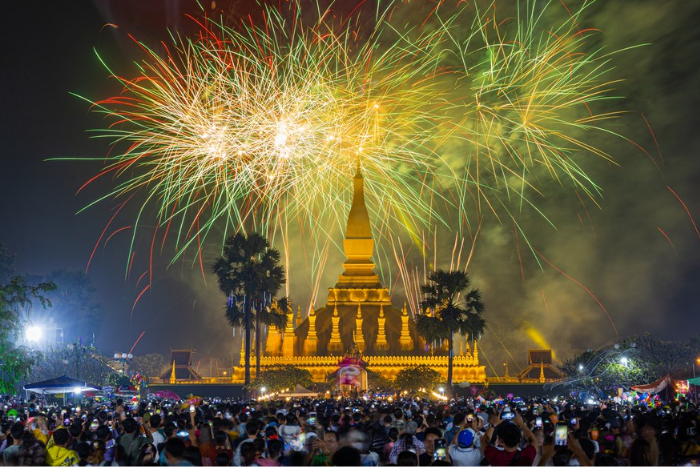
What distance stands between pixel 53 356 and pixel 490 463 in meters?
60.3

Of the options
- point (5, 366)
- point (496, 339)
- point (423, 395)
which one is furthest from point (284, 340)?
point (5, 366)

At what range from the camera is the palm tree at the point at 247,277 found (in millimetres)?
62062

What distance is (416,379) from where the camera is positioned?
6819 centimetres

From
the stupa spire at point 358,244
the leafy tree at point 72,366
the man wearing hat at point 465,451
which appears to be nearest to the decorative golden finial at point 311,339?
the stupa spire at point 358,244

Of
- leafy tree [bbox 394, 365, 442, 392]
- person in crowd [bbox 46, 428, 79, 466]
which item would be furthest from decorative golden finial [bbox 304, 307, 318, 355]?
person in crowd [bbox 46, 428, 79, 466]

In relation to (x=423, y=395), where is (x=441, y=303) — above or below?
above

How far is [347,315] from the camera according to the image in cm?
8181

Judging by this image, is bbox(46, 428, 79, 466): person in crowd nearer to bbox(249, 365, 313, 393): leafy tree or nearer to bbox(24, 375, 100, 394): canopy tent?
bbox(24, 375, 100, 394): canopy tent

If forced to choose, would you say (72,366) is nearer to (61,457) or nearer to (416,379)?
(416,379)

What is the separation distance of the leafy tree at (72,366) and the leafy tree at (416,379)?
20035mm

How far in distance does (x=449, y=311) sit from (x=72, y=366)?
2713cm

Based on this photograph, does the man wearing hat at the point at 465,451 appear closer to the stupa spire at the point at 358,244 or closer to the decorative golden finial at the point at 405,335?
the decorative golden finial at the point at 405,335

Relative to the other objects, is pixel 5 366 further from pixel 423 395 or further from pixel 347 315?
pixel 347 315

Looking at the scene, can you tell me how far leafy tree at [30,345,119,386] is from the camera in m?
64.8
